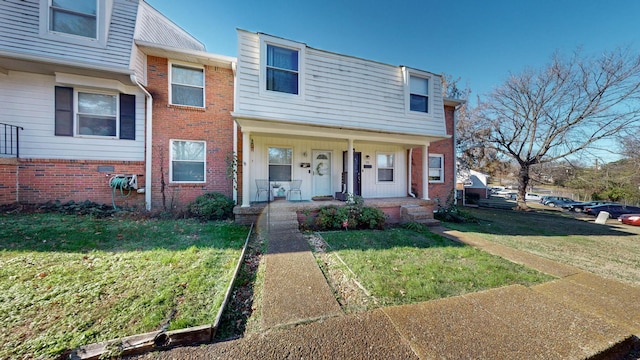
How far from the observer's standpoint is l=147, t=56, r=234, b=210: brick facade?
7.37 m

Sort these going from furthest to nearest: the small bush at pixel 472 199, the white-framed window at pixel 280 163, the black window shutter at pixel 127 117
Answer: the small bush at pixel 472 199 < the white-framed window at pixel 280 163 < the black window shutter at pixel 127 117

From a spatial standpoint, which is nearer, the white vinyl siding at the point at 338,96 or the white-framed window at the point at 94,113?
the white vinyl siding at the point at 338,96

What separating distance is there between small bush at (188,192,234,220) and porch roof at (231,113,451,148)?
2390mm

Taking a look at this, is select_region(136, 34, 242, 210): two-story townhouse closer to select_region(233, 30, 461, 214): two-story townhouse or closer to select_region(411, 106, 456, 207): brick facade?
select_region(233, 30, 461, 214): two-story townhouse

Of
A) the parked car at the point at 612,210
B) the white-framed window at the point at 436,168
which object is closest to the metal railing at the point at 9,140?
the white-framed window at the point at 436,168

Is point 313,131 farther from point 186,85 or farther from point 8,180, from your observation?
point 8,180

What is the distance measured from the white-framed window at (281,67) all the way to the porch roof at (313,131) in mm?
894

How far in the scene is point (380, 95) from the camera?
7.96m

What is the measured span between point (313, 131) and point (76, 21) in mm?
7462

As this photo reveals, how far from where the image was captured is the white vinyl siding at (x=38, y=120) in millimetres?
6312

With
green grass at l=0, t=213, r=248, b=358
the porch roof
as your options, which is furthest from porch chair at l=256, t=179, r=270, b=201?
green grass at l=0, t=213, r=248, b=358

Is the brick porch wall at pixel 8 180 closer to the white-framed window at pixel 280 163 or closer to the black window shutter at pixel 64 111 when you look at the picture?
the black window shutter at pixel 64 111

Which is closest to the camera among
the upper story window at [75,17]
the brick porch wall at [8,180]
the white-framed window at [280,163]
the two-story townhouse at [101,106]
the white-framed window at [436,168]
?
the brick porch wall at [8,180]

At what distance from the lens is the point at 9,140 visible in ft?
20.6
